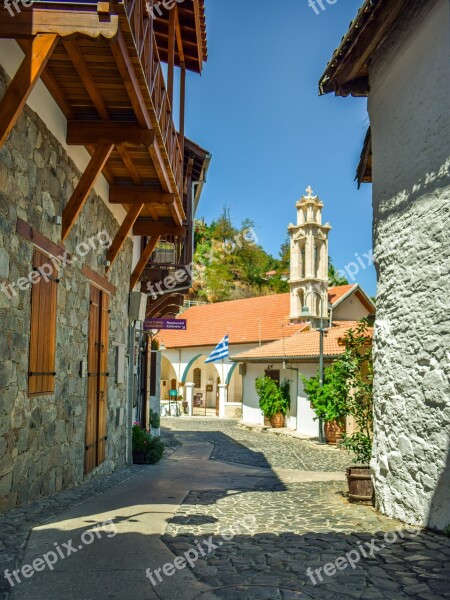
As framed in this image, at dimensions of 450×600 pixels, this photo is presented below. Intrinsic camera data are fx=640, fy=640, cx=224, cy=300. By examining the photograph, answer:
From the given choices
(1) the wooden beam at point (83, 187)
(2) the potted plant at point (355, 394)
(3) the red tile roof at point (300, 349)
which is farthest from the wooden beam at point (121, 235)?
(3) the red tile roof at point (300, 349)

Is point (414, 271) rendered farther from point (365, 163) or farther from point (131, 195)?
point (131, 195)

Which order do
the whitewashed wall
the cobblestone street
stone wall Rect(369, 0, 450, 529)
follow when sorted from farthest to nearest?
the whitewashed wall
stone wall Rect(369, 0, 450, 529)
the cobblestone street

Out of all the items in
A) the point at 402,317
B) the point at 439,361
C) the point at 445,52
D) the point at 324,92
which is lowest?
the point at 439,361

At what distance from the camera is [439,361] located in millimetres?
6082

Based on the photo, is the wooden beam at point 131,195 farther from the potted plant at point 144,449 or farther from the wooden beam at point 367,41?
the potted plant at point 144,449

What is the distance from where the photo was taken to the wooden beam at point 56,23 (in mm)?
4730

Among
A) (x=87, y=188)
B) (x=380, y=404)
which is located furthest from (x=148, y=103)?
(x=380, y=404)

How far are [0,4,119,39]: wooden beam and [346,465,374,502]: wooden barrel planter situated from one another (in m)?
5.46

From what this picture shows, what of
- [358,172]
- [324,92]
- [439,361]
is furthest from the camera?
[358,172]

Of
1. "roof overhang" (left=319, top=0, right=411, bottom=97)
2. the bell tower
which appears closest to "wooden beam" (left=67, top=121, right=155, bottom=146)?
"roof overhang" (left=319, top=0, right=411, bottom=97)

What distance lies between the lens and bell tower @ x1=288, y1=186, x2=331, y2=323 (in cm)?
3203

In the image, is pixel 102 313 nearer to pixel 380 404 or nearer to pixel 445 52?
pixel 380 404

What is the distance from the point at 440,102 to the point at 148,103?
2.92 m

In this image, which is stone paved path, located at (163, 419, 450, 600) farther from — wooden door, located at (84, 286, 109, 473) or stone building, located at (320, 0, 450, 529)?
wooden door, located at (84, 286, 109, 473)
